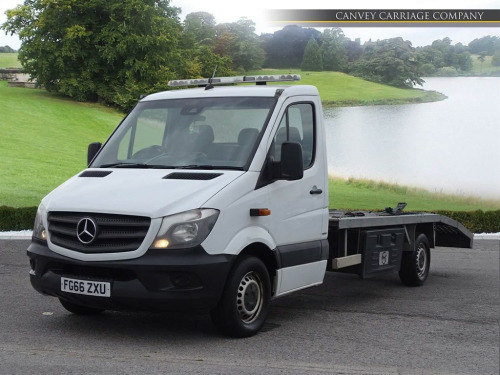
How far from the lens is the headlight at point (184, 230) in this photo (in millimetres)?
6766

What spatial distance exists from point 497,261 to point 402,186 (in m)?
8.79

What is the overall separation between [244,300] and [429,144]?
16.7 meters

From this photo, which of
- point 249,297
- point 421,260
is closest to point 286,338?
point 249,297

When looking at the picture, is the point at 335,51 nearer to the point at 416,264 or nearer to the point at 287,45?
the point at 287,45

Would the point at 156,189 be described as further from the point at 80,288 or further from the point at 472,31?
the point at 472,31

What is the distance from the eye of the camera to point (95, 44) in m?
35.5

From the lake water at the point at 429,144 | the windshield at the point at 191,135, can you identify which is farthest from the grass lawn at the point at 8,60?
the windshield at the point at 191,135

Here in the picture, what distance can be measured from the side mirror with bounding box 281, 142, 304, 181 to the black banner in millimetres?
16202

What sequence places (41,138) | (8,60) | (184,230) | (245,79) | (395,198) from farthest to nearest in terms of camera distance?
(8,60), (41,138), (395,198), (245,79), (184,230)

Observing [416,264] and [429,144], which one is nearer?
[416,264]

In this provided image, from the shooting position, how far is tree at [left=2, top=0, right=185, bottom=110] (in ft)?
101

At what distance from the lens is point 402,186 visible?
920 inches

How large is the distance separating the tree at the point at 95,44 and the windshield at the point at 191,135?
2142cm

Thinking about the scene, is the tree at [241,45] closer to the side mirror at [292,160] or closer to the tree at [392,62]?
the tree at [392,62]
